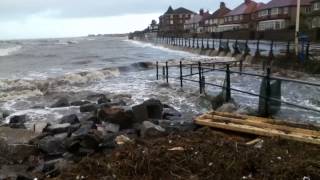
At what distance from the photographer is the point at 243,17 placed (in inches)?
4008

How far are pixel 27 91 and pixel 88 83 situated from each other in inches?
173

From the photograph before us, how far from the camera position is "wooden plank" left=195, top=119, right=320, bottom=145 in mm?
6254

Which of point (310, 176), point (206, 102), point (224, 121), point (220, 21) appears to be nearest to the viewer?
point (310, 176)

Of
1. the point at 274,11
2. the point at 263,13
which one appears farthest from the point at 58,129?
the point at 263,13

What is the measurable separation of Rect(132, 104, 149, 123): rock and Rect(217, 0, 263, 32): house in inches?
3483

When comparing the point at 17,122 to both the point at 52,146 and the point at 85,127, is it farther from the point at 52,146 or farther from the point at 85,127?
the point at 52,146

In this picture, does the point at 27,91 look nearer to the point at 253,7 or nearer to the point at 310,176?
the point at 310,176

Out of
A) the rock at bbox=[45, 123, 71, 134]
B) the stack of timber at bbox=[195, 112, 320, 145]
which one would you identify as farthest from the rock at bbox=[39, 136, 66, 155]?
the stack of timber at bbox=[195, 112, 320, 145]

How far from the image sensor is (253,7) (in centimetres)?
10181

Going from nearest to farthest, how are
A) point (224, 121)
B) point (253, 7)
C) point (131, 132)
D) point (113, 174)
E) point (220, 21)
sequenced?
point (113, 174)
point (224, 121)
point (131, 132)
point (253, 7)
point (220, 21)

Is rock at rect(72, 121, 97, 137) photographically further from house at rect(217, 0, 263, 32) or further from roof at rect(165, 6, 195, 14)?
roof at rect(165, 6, 195, 14)

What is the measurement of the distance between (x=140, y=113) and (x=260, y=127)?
131 inches

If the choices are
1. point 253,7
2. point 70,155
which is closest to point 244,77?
point 70,155

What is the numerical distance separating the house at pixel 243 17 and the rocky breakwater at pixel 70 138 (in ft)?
291
